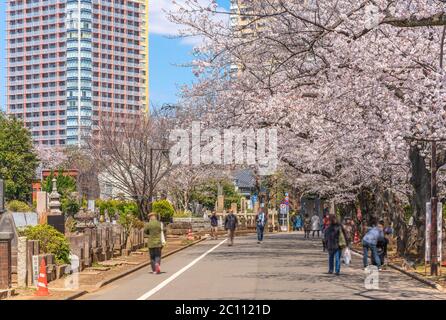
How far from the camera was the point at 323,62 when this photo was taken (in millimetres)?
27531

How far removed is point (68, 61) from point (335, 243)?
16442 cm

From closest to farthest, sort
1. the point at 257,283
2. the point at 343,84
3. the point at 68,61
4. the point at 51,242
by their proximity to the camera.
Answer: the point at 257,283 → the point at 51,242 → the point at 343,84 → the point at 68,61

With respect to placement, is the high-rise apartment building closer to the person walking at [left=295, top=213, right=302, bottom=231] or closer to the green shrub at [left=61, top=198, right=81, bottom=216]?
the green shrub at [left=61, top=198, right=81, bottom=216]

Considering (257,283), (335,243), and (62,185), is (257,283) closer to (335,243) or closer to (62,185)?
(335,243)

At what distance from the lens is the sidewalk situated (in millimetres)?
16392

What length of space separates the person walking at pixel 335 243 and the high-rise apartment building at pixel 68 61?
514 feet

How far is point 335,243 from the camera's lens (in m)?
22.2

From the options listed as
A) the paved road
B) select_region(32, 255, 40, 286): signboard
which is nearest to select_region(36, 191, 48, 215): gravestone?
the paved road

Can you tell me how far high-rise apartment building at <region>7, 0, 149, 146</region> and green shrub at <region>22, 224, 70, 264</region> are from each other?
156179 millimetres

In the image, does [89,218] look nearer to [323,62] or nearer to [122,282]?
[323,62]

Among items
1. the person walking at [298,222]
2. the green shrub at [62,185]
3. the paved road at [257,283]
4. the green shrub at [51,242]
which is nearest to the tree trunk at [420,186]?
the paved road at [257,283]

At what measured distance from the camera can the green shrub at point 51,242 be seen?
70.7 feet

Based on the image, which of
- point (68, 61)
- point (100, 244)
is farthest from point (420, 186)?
point (68, 61)

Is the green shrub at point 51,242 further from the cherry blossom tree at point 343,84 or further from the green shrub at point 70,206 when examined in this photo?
the green shrub at point 70,206
